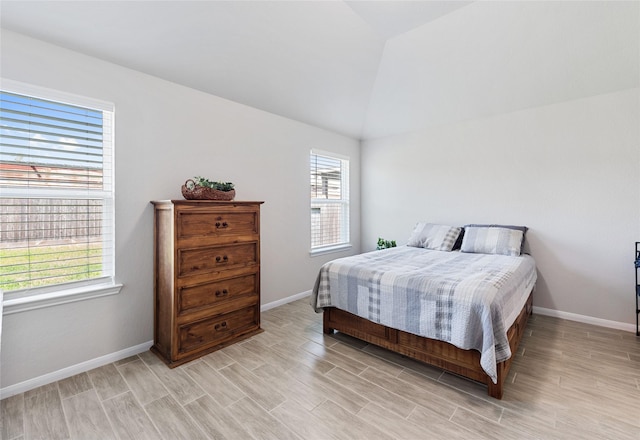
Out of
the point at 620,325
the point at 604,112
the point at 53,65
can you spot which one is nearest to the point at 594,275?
the point at 620,325

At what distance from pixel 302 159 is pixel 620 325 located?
3.84 m

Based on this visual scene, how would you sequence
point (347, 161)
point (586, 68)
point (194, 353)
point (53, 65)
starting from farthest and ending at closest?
point (347, 161), point (586, 68), point (194, 353), point (53, 65)

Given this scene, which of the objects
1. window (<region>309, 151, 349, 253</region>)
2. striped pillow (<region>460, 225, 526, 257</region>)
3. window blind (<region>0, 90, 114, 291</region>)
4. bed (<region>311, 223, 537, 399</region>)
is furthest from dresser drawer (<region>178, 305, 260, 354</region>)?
striped pillow (<region>460, 225, 526, 257</region>)

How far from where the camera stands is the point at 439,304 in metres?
2.00

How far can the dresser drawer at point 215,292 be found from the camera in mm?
2309

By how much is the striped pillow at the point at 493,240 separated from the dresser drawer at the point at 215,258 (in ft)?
7.98

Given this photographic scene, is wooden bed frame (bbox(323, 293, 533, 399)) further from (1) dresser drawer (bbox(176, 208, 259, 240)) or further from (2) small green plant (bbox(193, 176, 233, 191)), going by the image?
(2) small green plant (bbox(193, 176, 233, 191))

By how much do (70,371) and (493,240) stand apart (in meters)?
4.02

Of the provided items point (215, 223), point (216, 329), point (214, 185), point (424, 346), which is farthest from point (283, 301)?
point (424, 346)

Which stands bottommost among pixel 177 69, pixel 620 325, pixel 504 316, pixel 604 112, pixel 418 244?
pixel 620 325

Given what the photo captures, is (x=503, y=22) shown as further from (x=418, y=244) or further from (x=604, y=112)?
(x=418, y=244)

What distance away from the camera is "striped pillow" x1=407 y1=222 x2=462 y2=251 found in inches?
139

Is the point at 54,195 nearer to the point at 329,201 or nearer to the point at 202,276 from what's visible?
the point at 202,276

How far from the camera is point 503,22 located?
2598mm
